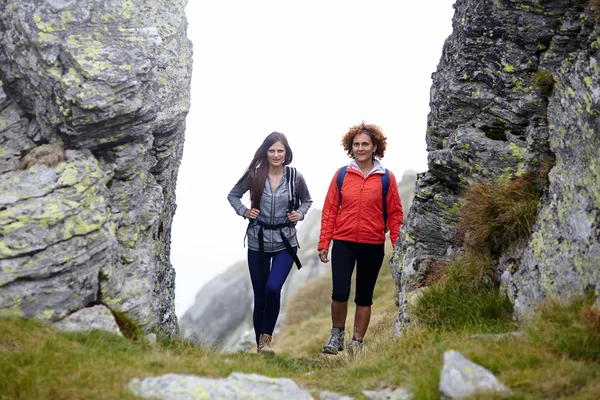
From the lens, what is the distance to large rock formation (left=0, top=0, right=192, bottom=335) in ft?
28.6

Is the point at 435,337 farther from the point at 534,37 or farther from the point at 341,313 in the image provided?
the point at 534,37

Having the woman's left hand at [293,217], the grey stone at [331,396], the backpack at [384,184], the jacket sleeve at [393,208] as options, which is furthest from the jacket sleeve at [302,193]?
the grey stone at [331,396]

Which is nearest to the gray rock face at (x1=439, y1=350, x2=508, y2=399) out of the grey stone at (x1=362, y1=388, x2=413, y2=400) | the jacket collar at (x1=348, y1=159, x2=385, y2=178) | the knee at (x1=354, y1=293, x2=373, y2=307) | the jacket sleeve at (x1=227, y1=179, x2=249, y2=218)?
the grey stone at (x1=362, y1=388, x2=413, y2=400)

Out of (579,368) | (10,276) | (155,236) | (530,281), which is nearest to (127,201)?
(155,236)

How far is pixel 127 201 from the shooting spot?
11.0m

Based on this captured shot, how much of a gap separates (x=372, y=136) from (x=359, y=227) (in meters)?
2.03

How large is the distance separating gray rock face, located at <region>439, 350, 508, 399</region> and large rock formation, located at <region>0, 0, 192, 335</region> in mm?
5907

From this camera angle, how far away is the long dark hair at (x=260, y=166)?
11.4 m

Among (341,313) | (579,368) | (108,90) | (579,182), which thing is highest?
(108,90)

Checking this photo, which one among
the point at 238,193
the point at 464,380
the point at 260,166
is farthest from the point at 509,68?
the point at 464,380

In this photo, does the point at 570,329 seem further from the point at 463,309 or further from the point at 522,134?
the point at 522,134

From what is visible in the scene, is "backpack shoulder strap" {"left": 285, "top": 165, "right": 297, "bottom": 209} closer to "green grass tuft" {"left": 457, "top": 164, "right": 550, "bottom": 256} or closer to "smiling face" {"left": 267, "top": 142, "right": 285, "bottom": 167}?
"smiling face" {"left": 267, "top": 142, "right": 285, "bottom": 167}

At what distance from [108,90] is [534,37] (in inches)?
326

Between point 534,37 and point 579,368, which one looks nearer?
point 579,368
